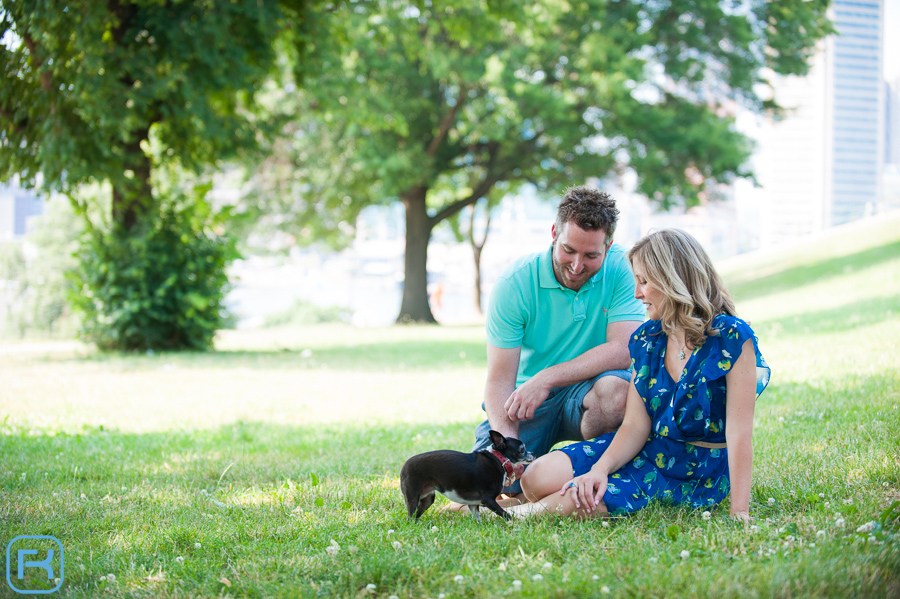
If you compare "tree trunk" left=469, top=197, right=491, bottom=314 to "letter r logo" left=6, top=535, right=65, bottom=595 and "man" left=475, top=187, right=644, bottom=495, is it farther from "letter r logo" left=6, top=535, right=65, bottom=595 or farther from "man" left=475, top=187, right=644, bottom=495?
"letter r logo" left=6, top=535, right=65, bottom=595

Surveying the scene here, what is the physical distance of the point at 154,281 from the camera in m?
11.6


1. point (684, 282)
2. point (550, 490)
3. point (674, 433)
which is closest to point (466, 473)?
point (550, 490)

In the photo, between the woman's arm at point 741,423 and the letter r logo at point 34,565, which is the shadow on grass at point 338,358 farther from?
the woman's arm at point 741,423

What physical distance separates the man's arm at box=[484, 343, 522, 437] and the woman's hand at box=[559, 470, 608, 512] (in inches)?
22.1

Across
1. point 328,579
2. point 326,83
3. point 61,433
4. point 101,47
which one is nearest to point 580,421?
point 328,579

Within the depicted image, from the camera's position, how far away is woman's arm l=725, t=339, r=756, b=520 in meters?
2.88

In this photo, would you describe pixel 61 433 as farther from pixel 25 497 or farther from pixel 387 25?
pixel 387 25

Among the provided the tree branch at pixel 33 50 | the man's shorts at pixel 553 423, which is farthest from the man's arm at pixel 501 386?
the tree branch at pixel 33 50

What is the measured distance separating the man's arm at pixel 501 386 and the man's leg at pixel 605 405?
Answer: 1.27ft

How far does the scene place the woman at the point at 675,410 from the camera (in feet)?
9.64

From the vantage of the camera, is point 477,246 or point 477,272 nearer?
point 477,272

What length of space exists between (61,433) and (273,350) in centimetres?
714

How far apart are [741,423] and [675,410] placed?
0.30m

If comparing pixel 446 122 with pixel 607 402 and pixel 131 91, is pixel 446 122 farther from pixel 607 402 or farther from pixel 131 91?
pixel 607 402
